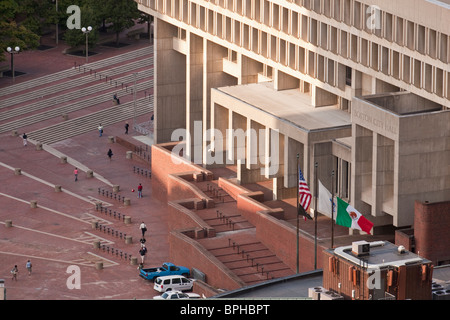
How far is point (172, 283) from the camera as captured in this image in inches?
4476

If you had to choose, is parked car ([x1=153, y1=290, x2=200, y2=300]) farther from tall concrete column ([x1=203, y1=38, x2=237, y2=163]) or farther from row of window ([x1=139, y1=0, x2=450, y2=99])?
tall concrete column ([x1=203, y1=38, x2=237, y2=163])

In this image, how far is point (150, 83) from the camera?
175375mm

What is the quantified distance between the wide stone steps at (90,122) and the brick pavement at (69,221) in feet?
4.07

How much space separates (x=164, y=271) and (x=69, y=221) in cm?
1811

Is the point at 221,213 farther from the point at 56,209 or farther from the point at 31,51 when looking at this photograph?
the point at 31,51

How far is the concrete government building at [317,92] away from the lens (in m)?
106

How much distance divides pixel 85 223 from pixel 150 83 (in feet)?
152

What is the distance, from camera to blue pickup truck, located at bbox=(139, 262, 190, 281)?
381ft

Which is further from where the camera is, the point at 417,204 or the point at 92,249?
the point at 92,249

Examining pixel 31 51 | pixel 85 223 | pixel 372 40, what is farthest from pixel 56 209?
pixel 31 51

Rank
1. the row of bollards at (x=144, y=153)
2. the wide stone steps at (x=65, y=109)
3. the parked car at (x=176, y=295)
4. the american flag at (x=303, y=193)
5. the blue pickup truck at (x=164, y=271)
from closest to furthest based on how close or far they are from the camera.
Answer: the american flag at (x=303, y=193), the parked car at (x=176, y=295), the blue pickup truck at (x=164, y=271), the row of bollards at (x=144, y=153), the wide stone steps at (x=65, y=109)

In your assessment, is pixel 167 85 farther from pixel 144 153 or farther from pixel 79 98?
pixel 79 98

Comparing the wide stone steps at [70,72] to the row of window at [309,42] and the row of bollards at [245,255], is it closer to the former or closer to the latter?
the row of window at [309,42]

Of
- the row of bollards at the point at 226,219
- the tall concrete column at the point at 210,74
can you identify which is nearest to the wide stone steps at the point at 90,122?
the tall concrete column at the point at 210,74
